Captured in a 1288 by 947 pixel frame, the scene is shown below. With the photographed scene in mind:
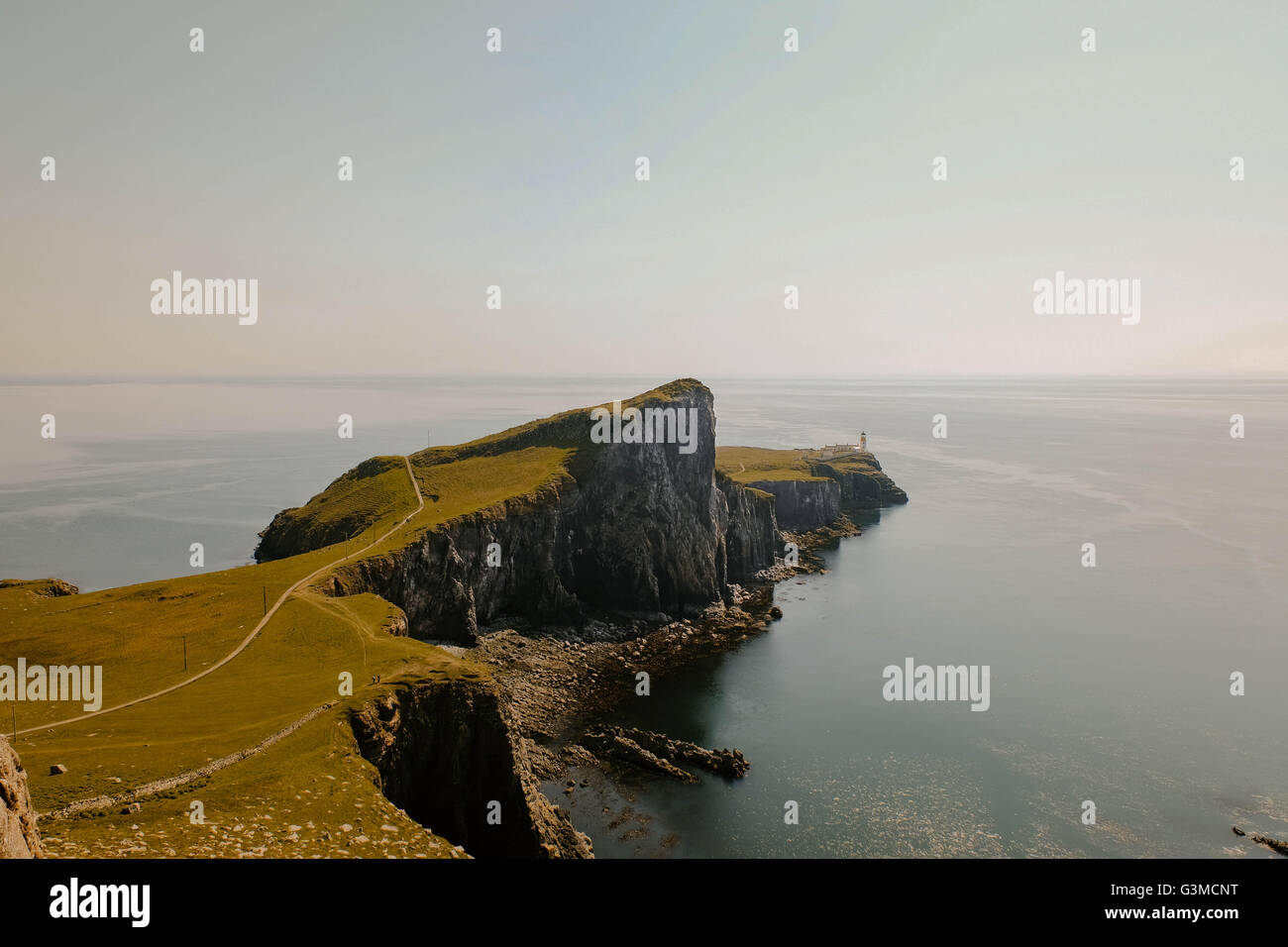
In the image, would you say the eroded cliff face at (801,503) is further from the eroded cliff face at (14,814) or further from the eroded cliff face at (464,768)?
the eroded cliff face at (14,814)

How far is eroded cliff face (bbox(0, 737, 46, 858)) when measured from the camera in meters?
15.0

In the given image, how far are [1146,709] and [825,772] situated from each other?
40844mm

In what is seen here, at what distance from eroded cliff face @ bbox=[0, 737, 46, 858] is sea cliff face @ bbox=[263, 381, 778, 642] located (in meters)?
61.6

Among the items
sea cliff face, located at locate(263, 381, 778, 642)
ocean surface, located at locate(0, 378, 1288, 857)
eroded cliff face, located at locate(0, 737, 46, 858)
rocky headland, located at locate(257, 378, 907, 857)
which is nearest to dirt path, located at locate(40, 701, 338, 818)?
rocky headland, located at locate(257, 378, 907, 857)

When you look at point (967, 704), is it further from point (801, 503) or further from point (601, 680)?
point (801, 503)

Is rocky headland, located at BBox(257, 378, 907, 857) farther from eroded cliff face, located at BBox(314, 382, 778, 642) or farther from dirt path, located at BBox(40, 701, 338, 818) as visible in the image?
dirt path, located at BBox(40, 701, 338, 818)

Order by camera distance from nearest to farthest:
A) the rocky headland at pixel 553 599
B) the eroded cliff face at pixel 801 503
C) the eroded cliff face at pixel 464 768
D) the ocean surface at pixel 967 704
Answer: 1. the eroded cliff face at pixel 464 768
2. the rocky headland at pixel 553 599
3. the ocean surface at pixel 967 704
4. the eroded cliff face at pixel 801 503

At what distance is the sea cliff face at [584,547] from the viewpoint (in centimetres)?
8706

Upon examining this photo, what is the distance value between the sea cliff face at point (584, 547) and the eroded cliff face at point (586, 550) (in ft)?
0.54

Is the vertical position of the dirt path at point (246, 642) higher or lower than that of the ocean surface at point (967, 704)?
higher

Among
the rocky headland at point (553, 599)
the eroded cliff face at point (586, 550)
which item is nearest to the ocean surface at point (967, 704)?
the rocky headland at point (553, 599)

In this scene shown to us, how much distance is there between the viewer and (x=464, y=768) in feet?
157
